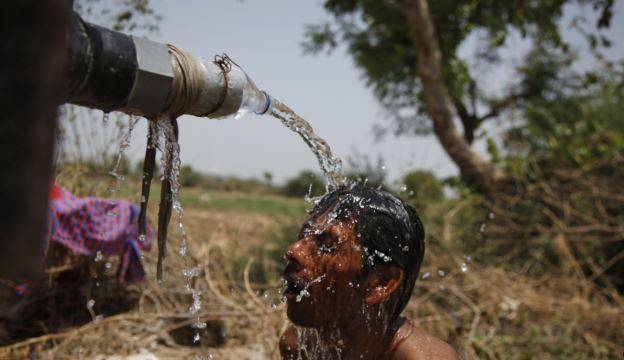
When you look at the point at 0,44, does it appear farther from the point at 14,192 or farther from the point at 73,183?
the point at 73,183

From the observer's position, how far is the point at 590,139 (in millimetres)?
8242

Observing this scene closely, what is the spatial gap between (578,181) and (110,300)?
19.1 ft

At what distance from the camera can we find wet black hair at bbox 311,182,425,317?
2014 millimetres

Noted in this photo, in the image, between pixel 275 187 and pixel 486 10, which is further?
pixel 275 187

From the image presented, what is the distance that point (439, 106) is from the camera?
875 centimetres

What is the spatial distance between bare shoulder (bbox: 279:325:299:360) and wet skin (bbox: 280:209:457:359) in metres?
0.31

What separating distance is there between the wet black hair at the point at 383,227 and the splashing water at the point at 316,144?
257 millimetres

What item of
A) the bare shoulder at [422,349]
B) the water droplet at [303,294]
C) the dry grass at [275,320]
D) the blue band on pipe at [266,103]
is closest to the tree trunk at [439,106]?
the dry grass at [275,320]

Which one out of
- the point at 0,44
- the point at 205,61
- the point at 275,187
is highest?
the point at 205,61

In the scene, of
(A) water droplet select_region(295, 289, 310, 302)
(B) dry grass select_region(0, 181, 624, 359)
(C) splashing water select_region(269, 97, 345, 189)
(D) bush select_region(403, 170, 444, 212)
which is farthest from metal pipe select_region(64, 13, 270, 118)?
(D) bush select_region(403, 170, 444, 212)

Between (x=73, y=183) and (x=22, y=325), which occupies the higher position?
(x=73, y=183)

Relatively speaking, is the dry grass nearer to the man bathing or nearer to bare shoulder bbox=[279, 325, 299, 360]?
bare shoulder bbox=[279, 325, 299, 360]

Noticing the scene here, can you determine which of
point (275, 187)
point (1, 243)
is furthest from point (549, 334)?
point (275, 187)

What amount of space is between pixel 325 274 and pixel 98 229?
3041 millimetres
